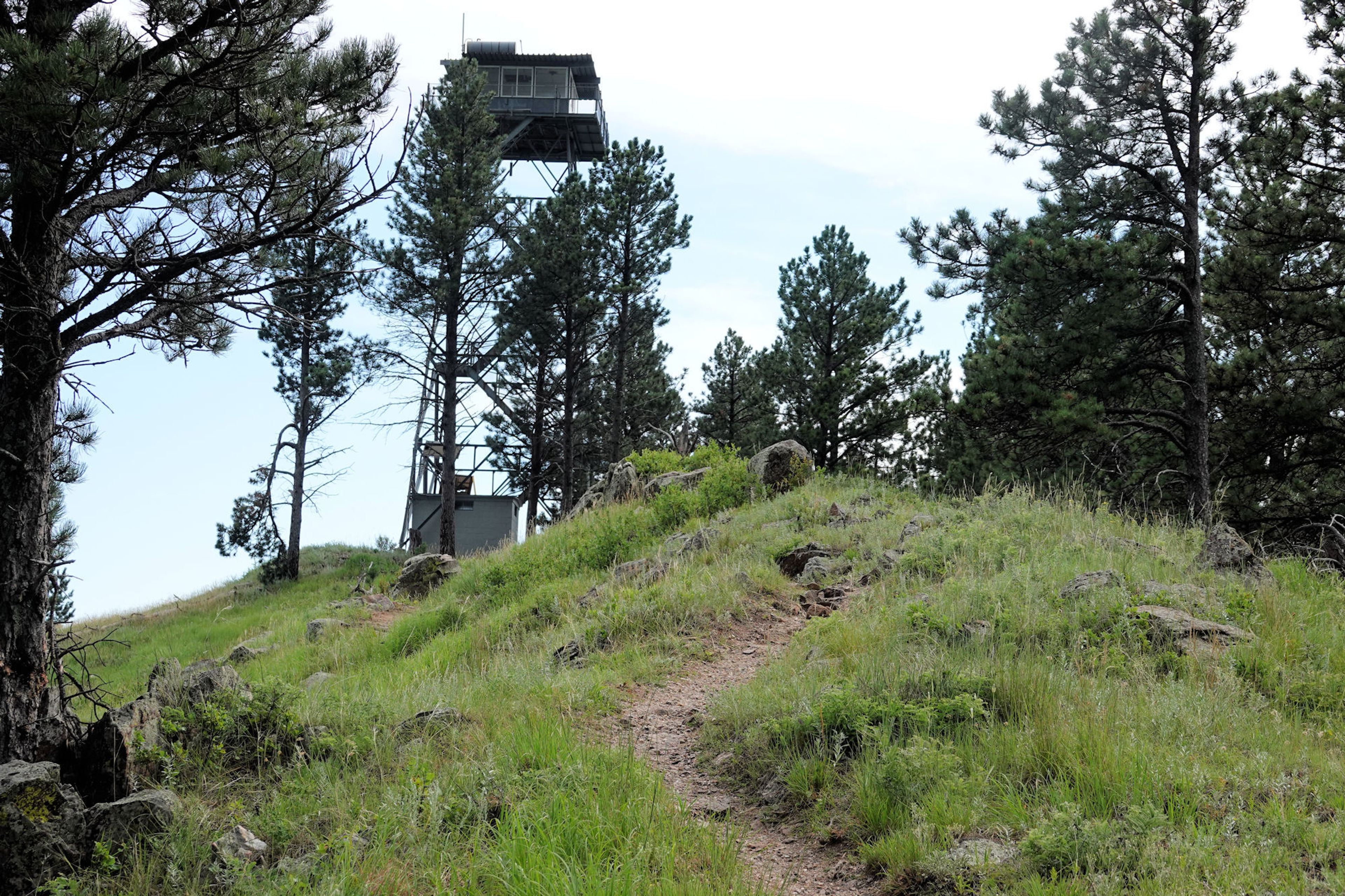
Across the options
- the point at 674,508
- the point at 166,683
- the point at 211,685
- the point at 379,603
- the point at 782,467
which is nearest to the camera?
the point at 211,685

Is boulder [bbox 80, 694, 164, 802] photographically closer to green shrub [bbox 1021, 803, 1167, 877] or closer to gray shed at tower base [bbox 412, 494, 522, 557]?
green shrub [bbox 1021, 803, 1167, 877]

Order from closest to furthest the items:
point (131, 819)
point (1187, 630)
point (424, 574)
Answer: point (131, 819)
point (1187, 630)
point (424, 574)

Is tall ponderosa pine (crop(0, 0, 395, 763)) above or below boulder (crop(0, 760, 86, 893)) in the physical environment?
above

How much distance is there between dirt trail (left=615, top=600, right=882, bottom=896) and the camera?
3.72 meters

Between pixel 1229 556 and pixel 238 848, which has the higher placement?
pixel 1229 556

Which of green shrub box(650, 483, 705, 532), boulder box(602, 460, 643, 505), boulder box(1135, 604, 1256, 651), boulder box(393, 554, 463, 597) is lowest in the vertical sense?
boulder box(393, 554, 463, 597)

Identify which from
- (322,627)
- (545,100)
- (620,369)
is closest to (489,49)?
(545,100)

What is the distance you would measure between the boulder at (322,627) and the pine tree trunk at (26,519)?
26.0 ft

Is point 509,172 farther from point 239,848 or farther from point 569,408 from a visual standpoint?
point 239,848

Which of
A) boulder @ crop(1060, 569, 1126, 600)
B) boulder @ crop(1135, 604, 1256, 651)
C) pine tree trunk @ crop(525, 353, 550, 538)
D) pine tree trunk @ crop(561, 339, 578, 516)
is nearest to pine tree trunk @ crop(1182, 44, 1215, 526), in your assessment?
boulder @ crop(1060, 569, 1126, 600)

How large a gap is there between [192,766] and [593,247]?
71.0ft

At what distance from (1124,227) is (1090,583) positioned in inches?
476

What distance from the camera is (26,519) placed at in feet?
16.2

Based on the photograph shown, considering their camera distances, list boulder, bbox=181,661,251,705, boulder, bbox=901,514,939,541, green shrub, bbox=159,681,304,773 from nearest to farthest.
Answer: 1. green shrub, bbox=159,681,304,773
2. boulder, bbox=181,661,251,705
3. boulder, bbox=901,514,939,541
